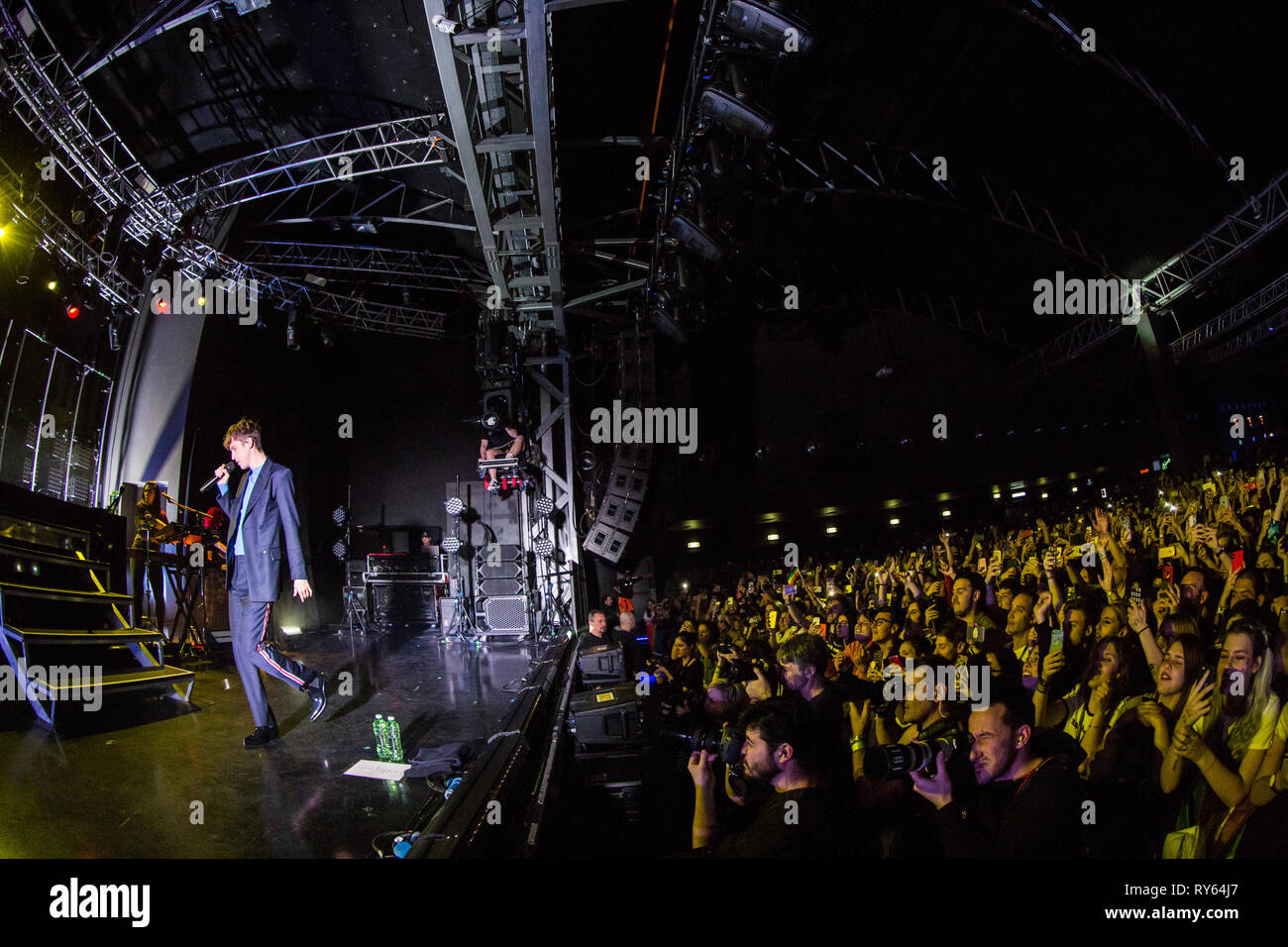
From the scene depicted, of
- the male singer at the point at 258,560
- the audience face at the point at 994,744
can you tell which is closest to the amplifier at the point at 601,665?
the male singer at the point at 258,560

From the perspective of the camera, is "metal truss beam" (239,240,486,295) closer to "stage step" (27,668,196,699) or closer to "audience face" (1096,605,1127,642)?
"stage step" (27,668,196,699)

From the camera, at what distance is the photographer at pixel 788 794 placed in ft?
5.24

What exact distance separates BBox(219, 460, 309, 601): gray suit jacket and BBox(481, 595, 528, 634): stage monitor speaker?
497 cm

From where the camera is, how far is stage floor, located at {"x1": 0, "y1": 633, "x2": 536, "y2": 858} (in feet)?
6.09

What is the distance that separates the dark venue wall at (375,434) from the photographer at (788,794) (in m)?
9.56

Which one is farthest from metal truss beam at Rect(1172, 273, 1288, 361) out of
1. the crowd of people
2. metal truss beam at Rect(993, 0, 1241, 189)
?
A: the crowd of people

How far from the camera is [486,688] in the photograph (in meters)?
4.33

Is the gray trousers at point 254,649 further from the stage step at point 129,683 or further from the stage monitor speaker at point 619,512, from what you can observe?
the stage monitor speaker at point 619,512

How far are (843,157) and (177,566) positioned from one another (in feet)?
28.8

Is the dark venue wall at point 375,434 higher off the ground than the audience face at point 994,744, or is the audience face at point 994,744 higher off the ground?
the dark venue wall at point 375,434

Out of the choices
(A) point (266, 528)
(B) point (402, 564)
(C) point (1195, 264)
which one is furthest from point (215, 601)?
(C) point (1195, 264)

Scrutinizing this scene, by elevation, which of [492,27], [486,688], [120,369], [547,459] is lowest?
[486,688]

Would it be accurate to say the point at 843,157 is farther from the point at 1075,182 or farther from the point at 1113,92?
the point at 1075,182
